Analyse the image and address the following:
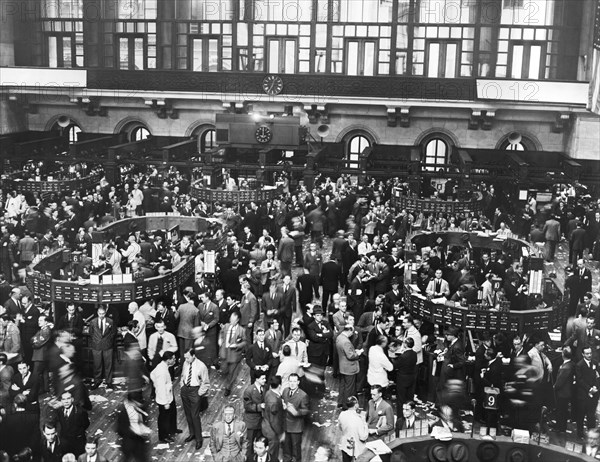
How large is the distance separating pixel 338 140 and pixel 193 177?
31.8 ft

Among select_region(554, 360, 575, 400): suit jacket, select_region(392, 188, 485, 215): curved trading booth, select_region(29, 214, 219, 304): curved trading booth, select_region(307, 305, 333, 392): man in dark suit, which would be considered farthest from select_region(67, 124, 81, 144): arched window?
select_region(554, 360, 575, 400): suit jacket

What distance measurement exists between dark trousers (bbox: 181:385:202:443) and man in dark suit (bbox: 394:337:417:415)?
10.3ft

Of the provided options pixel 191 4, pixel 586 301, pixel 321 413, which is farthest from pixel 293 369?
pixel 191 4

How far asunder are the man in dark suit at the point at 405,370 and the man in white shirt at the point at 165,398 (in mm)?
3463

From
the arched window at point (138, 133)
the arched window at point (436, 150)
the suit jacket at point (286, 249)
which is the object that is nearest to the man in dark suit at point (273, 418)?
the suit jacket at point (286, 249)

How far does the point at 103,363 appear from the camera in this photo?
48.1 ft

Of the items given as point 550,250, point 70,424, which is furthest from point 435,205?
point 70,424

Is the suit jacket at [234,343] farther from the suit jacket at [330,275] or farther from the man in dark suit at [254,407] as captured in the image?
the suit jacket at [330,275]

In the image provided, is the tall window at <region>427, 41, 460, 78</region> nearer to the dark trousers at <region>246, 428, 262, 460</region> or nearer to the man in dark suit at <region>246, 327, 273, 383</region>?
the man in dark suit at <region>246, 327, 273, 383</region>

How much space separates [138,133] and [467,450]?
32.0m

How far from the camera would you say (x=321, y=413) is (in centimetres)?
1402

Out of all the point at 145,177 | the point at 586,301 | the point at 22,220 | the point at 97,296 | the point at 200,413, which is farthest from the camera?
the point at 145,177

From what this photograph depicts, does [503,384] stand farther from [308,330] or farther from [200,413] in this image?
[200,413]

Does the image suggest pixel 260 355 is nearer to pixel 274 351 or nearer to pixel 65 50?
pixel 274 351
